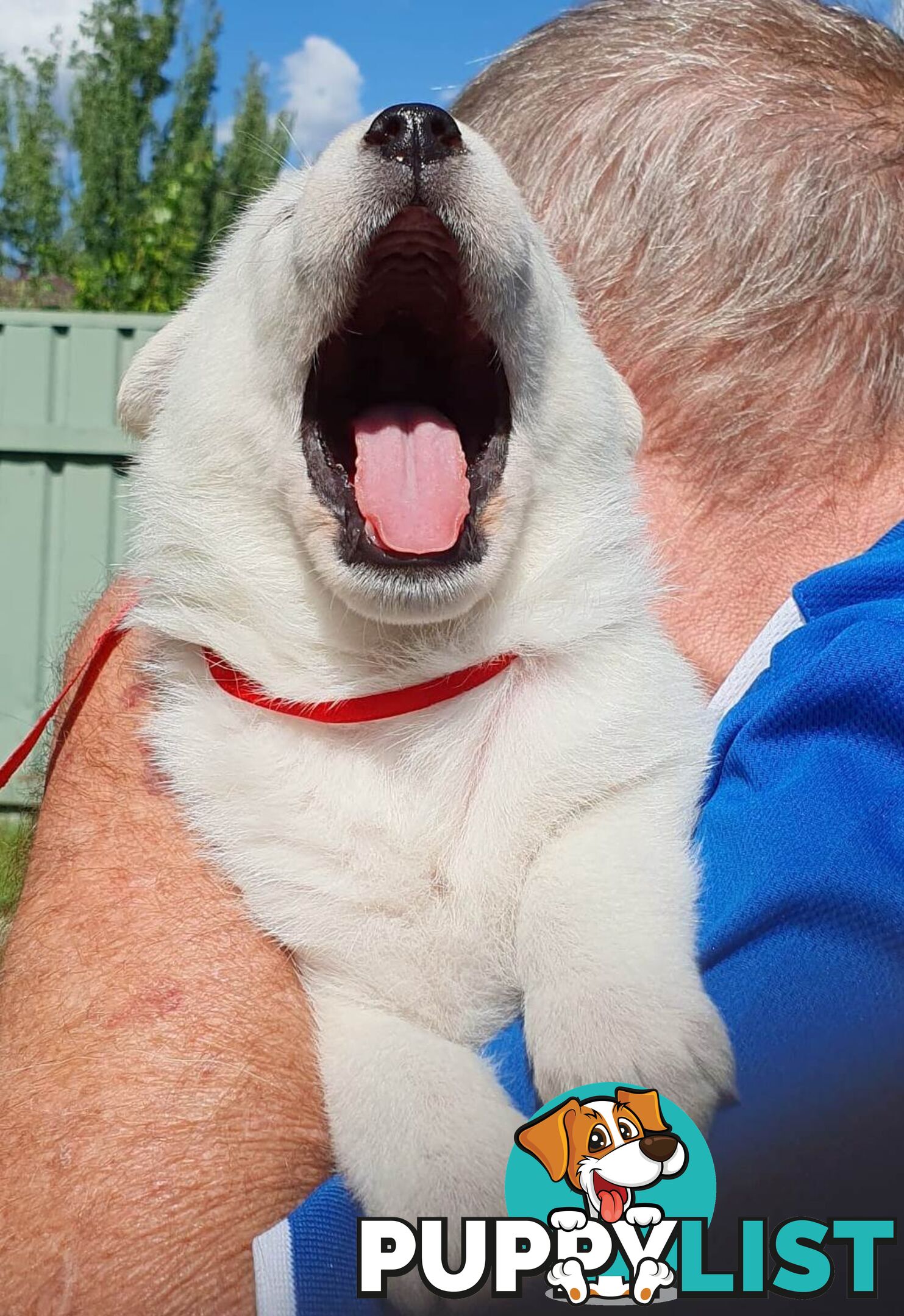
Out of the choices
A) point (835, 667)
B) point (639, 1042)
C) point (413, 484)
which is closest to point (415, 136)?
point (413, 484)

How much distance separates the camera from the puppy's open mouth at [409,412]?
2.36m

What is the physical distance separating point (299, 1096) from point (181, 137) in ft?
72.0

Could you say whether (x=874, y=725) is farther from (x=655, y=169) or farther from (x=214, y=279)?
(x=214, y=279)

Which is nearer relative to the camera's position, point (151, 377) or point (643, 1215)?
point (643, 1215)

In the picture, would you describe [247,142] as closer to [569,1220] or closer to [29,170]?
[29,170]

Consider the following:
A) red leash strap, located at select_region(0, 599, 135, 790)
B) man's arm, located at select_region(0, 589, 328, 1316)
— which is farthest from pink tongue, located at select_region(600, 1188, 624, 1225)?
red leash strap, located at select_region(0, 599, 135, 790)

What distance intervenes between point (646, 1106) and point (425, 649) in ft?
3.36

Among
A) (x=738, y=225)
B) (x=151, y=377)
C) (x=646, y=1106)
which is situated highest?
(x=738, y=225)

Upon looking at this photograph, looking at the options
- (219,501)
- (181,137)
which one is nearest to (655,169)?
(219,501)

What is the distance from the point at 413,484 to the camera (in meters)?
2.38

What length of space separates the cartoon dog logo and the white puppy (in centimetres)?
5

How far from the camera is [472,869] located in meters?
2.12

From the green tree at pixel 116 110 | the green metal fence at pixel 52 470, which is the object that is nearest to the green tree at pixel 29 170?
the green tree at pixel 116 110

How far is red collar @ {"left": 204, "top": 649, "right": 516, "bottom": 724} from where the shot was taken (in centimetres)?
236
